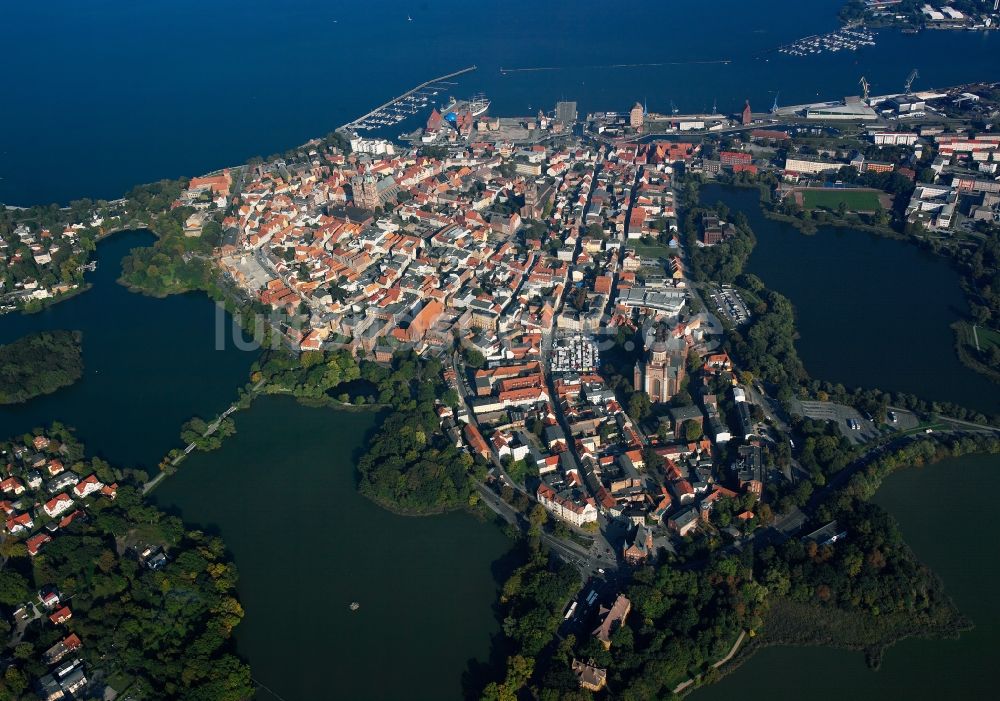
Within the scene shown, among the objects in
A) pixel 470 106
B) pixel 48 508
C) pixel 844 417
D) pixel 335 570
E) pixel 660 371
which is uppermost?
pixel 470 106

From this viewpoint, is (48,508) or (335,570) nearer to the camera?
(335,570)

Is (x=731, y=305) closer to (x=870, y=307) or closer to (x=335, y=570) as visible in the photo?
(x=870, y=307)

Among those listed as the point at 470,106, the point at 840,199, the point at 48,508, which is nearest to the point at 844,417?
the point at 840,199

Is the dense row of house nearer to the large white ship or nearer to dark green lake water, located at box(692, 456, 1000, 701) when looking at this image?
dark green lake water, located at box(692, 456, 1000, 701)

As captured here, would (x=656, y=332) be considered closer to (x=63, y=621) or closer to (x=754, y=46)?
(x=63, y=621)

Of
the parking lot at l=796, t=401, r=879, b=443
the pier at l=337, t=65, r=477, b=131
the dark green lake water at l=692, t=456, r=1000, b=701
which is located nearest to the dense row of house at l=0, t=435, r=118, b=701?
the dark green lake water at l=692, t=456, r=1000, b=701

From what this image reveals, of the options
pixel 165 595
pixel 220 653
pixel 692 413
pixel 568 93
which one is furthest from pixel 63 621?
pixel 568 93

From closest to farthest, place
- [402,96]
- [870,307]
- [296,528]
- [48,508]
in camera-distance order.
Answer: [296,528] < [48,508] < [870,307] < [402,96]
